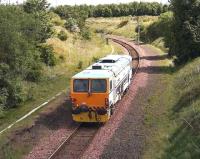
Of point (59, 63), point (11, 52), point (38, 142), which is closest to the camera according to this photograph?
point (38, 142)

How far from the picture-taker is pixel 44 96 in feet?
103

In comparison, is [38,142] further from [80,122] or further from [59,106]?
[59,106]

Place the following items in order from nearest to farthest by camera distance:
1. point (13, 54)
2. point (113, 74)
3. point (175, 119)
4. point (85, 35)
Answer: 1. point (175, 119)
2. point (113, 74)
3. point (13, 54)
4. point (85, 35)

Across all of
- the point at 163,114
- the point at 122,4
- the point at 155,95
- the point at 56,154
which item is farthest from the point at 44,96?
the point at 122,4

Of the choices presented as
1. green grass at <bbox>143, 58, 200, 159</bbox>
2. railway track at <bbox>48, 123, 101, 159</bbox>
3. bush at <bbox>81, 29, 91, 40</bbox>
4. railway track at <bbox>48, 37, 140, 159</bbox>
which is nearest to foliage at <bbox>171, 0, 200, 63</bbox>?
green grass at <bbox>143, 58, 200, 159</bbox>

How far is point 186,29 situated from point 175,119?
18.7 metres

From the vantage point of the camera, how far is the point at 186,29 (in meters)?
39.2

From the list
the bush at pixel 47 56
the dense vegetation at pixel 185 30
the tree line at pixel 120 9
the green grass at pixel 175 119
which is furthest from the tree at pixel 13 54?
the tree line at pixel 120 9

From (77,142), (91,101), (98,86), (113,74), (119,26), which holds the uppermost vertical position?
(113,74)

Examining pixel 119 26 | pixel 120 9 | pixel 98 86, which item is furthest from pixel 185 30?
pixel 120 9

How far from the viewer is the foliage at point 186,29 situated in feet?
128

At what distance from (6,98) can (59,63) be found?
1567 cm

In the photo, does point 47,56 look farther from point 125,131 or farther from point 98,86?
point 125,131

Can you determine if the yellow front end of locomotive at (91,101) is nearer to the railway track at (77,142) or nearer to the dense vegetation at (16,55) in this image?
the railway track at (77,142)
